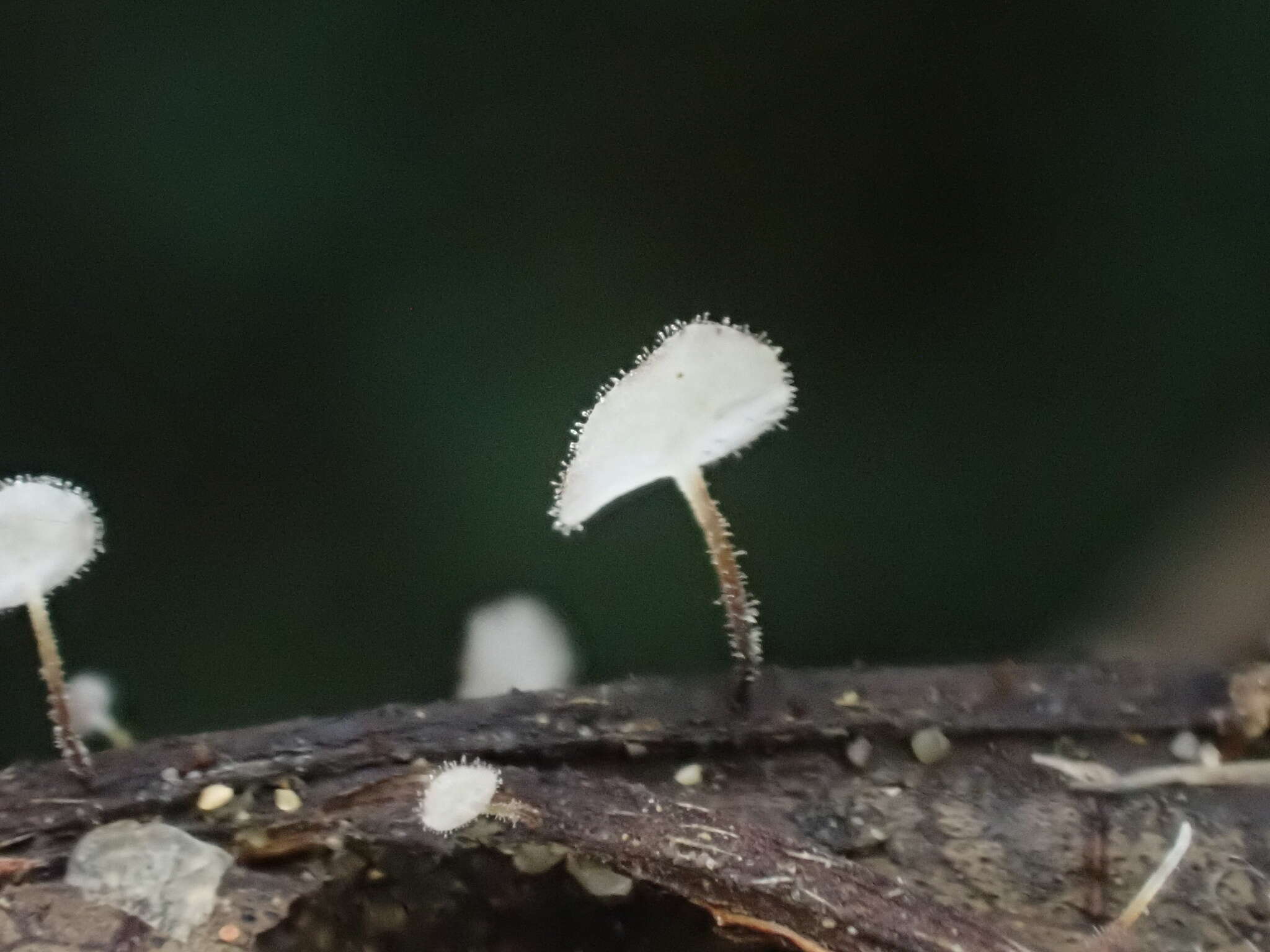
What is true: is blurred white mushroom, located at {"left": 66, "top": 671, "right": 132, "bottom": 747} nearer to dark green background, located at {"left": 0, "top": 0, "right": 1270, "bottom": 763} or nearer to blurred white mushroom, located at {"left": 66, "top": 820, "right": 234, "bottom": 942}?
dark green background, located at {"left": 0, "top": 0, "right": 1270, "bottom": 763}

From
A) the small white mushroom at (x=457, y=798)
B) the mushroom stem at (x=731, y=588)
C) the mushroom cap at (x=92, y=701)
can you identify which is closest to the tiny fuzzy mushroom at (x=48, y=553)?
the mushroom cap at (x=92, y=701)

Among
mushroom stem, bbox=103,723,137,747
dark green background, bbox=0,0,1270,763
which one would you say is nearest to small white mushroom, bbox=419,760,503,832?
dark green background, bbox=0,0,1270,763

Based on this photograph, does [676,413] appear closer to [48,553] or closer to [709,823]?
[709,823]

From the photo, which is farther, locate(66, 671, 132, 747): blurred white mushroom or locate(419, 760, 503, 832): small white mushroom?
locate(66, 671, 132, 747): blurred white mushroom

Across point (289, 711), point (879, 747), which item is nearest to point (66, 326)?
point (289, 711)

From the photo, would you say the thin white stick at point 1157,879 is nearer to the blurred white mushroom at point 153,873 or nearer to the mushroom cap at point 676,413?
the mushroom cap at point 676,413
